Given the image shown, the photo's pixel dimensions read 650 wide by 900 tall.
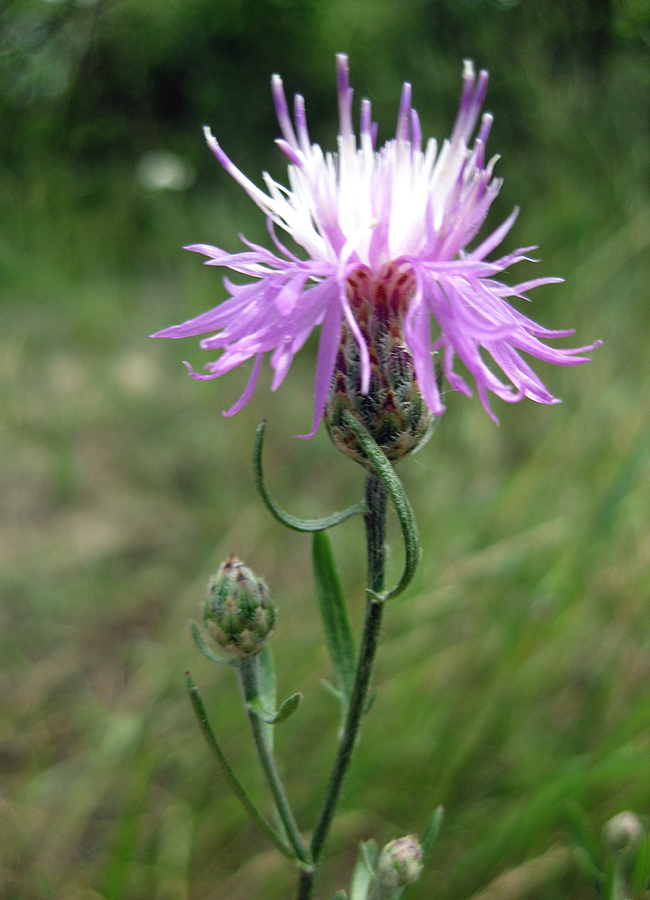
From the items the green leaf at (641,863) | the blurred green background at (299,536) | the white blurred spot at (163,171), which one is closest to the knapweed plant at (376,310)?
the green leaf at (641,863)

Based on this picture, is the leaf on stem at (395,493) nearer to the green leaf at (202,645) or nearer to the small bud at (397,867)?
the green leaf at (202,645)

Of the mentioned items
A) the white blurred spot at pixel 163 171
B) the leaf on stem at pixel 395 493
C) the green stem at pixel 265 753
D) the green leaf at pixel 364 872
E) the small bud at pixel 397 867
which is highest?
the white blurred spot at pixel 163 171

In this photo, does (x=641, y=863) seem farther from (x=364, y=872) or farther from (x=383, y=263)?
(x=383, y=263)

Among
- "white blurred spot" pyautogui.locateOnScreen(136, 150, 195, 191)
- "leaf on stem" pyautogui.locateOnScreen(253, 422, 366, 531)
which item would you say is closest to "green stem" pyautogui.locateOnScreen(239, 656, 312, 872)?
"leaf on stem" pyautogui.locateOnScreen(253, 422, 366, 531)

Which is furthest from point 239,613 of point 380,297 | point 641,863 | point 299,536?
point 299,536

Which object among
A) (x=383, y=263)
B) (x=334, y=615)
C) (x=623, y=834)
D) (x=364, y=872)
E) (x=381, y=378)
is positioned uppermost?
(x=383, y=263)

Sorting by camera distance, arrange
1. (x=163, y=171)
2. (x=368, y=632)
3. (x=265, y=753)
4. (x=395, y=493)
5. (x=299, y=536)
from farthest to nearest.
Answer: (x=163, y=171)
(x=299, y=536)
(x=265, y=753)
(x=368, y=632)
(x=395, y=493)

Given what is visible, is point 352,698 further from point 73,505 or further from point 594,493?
point 73,505
